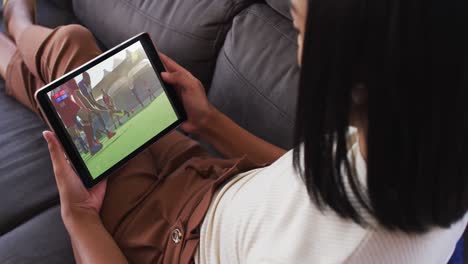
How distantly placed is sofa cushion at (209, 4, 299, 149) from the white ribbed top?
8.5 inches

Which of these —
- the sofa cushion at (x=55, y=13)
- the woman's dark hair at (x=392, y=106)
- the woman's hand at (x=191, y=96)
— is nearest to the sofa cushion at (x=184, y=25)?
the woman's hand at (x=191, y=96)

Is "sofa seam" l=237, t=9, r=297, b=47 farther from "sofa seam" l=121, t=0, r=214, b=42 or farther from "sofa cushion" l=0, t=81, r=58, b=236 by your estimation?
"sofa cushion" l=0, t=81, r=58, b=236

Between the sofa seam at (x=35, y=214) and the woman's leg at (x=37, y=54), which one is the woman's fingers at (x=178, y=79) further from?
the sofa seam at (x=35, y=214)

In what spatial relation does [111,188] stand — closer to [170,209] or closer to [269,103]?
[170,209]

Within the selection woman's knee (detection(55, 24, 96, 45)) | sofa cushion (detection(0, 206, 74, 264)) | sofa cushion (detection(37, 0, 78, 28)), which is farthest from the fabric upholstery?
sofa cushion (detection(37, 0, 78, 28))

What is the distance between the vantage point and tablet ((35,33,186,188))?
2.75ft

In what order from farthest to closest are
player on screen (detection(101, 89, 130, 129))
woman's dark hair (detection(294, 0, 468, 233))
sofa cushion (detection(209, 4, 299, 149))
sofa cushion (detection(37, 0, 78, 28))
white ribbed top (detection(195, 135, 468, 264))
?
sofa cushion (detection(37, 0, 78, 28)) → sofa cushion (detection(209, 4, 299, 149)) → player on screen (detection(101, 89, 130, 129)) → white ribbed top (detection(195, 135, 468, 264)) → woman's dark hair (detection(294, 0, 468, 233))

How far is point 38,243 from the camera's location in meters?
0.94

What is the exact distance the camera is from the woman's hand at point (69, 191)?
824 mm

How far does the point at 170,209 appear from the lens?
2.91ft

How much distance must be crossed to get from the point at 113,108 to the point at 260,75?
33 cm

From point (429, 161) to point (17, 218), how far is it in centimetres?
85

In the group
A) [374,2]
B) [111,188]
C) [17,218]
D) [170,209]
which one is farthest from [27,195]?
[374,2]

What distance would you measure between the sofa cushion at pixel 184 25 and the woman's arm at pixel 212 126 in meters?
0.17
